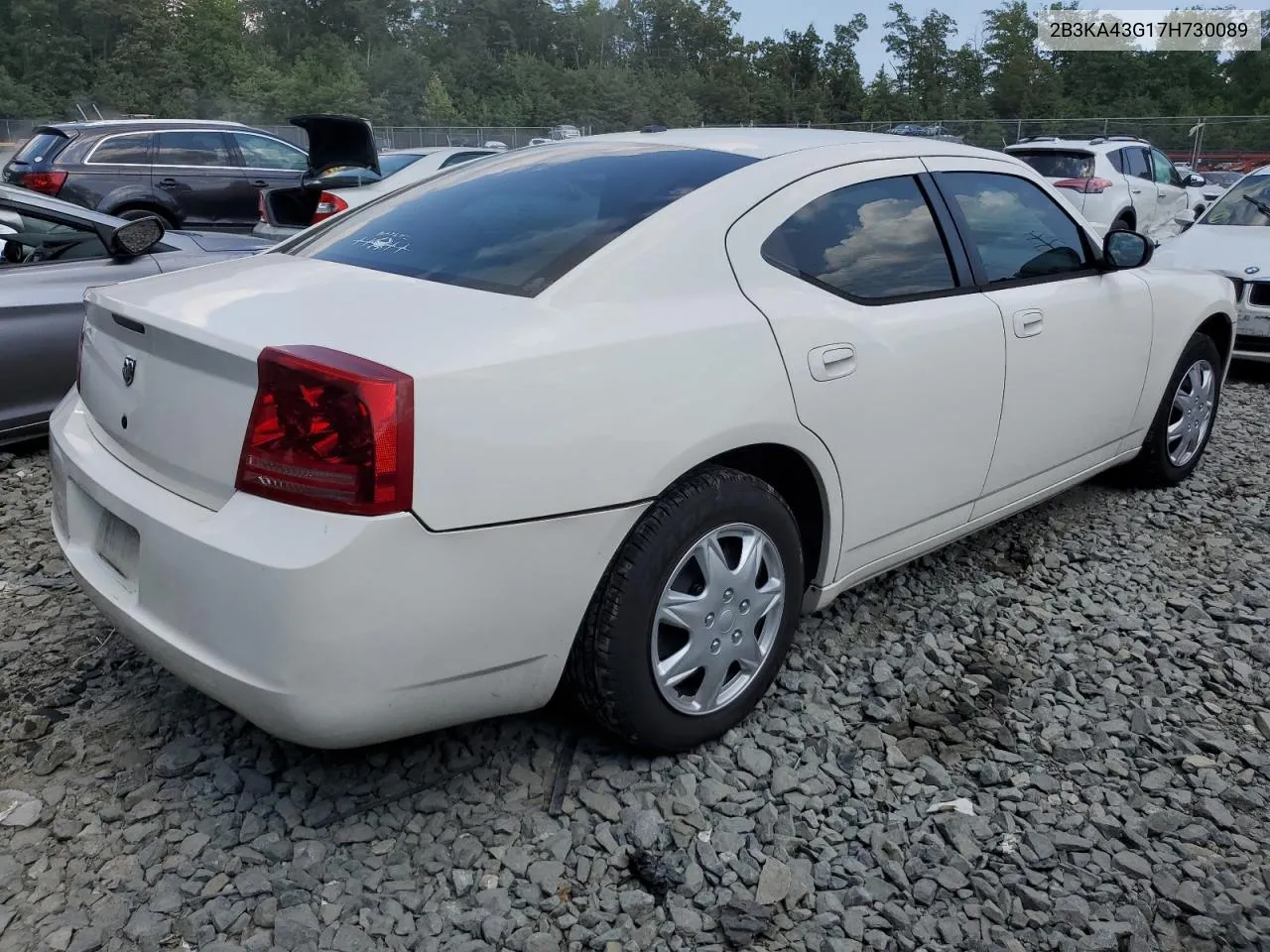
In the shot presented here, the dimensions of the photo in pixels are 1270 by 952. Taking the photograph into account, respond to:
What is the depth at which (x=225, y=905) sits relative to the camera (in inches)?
84.4

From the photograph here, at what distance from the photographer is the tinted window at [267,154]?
12.1 metres

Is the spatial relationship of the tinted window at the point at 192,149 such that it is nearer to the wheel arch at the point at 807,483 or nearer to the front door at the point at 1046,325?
the front door at the point at 1046,325

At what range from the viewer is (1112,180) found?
12.2 meters

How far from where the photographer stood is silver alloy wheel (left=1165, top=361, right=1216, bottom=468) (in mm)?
4566

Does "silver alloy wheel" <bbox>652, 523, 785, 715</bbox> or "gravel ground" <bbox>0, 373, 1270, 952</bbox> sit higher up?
"silver alloy wheel" <bbox>652, 523, 785, 715</bbox>

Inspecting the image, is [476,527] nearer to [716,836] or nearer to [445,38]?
[716,836]

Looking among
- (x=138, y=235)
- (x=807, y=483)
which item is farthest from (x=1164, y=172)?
(x=807, y=483)

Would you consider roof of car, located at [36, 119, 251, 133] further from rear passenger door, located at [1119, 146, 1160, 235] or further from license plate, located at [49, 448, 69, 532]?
rear passenger door, located at [1119, 146, 1160, 235]

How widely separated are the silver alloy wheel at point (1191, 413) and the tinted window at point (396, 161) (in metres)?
7.90

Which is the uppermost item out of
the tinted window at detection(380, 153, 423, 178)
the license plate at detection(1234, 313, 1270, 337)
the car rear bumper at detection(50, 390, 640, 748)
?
the tinted window at detection(380, 153, 423, 178)

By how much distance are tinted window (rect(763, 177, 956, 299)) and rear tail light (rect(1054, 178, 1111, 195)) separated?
10.2 meters

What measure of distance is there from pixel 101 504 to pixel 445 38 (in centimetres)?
9304

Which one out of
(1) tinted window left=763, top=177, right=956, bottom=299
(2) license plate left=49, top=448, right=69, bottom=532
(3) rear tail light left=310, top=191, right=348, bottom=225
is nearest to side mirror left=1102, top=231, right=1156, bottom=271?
(1) tinted window left=763, top=177, right=956, bottom=299

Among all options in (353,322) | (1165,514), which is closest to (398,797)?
(353,322)
